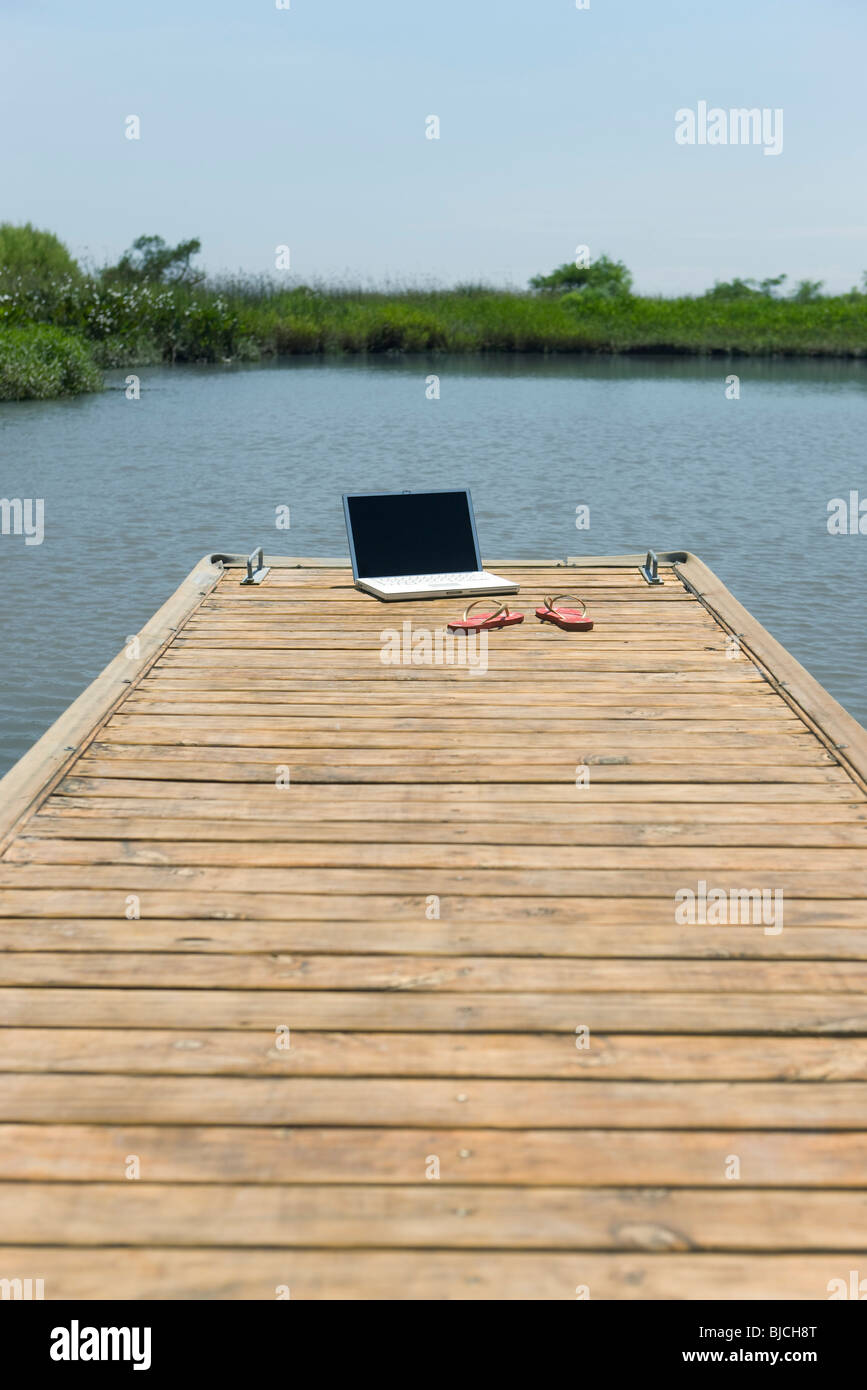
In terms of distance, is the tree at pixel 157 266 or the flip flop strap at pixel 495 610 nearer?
the flip flop strap at pixel 495 610

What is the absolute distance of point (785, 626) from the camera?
8836mm

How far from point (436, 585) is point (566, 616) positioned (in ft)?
2.64

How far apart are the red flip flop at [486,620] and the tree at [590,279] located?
53.7m

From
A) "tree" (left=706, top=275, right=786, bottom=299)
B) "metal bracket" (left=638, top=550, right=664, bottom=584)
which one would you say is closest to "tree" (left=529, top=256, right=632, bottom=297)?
"tree" (left=706, top=275, right=786, bottom=299)

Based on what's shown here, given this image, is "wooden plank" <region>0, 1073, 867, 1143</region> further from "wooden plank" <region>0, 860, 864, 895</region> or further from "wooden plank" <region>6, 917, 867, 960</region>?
"wooden plank" <region>0, 860, 864, 895</region>

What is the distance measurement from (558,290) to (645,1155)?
61024 millimetres

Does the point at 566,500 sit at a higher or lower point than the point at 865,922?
higher

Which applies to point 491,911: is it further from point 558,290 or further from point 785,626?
point 558,290

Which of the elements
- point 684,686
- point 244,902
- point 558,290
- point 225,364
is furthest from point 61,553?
point 558,290

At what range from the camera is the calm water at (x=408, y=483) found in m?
8.80

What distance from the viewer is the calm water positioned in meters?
8.80

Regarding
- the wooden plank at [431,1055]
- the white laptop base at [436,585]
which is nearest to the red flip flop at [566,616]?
the white laptop base at [436,585]

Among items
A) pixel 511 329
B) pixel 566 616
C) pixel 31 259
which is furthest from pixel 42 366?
pixel 566 616

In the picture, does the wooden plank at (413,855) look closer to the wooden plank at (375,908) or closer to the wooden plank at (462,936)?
the wooden plank at (375,908)
